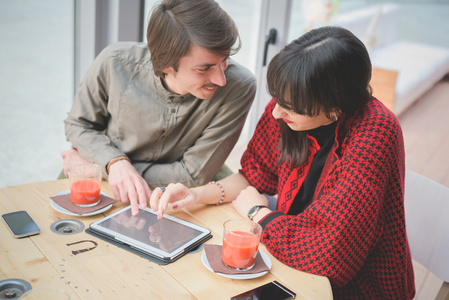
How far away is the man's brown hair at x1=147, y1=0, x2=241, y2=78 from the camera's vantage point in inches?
54.8

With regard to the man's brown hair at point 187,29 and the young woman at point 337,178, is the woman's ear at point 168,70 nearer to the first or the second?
the man's brown hair at point 187,29

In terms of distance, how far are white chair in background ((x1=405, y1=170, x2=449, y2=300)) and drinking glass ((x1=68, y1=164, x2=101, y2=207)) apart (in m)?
1.08

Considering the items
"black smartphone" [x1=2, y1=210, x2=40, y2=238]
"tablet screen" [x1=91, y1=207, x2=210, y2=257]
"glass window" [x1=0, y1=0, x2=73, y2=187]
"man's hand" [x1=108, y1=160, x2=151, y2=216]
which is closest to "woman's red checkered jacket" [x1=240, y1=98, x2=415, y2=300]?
"tablet screen" [x1=91, y1=207, x2=210, y2=257]

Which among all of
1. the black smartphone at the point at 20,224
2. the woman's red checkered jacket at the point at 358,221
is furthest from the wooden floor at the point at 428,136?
the black smartphone at the point at 20,224

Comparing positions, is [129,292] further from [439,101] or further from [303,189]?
[439,101]

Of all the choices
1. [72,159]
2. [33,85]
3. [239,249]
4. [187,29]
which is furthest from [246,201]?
[33,85]

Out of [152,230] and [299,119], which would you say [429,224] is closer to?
[299,119]

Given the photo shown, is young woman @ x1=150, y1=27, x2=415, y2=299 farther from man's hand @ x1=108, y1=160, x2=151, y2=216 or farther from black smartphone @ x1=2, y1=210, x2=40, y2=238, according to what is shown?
black smartphone @ x1=2, y1=210, x2=40, y2=238

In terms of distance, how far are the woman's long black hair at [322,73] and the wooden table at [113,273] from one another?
0.43 meters

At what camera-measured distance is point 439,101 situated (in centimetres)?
496

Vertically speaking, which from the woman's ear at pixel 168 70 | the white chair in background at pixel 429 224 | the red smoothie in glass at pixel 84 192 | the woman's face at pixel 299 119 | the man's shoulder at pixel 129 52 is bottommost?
the white chair in background at pixel 429 224

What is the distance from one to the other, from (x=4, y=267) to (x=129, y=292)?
0.30m

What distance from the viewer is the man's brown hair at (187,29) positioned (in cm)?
139

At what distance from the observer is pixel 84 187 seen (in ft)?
4.22
